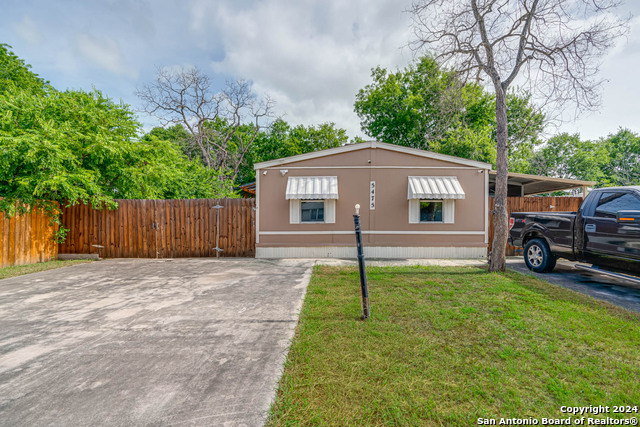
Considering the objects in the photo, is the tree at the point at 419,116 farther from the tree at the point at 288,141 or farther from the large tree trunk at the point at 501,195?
the large tree trunk at the point at 501,195

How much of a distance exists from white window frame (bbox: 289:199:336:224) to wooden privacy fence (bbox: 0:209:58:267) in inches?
299

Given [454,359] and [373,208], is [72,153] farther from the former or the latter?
[454,359]

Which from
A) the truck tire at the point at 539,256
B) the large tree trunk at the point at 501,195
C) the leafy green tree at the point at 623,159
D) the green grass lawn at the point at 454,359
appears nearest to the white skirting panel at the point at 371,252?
the truck tire at the point at 539,256

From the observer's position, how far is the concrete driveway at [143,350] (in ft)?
6.95

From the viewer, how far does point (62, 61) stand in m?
9.55

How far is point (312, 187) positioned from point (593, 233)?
6895mm

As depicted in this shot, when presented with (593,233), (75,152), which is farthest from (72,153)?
(593,233)

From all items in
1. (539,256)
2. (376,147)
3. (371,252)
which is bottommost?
(371,252)

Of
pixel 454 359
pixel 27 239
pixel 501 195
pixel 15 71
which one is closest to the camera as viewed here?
pixel 454 359

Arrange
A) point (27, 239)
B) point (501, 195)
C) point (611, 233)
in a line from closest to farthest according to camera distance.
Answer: point (611, 233)
point (501, 195)
point (27, 239)

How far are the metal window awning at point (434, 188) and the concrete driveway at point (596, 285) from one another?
2.73 m

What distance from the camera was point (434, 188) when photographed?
8977 mm

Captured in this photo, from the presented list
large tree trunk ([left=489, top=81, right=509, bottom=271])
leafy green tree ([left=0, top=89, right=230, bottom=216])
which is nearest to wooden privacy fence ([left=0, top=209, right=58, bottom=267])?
leafy green tree ([left=0, top=89, right=230, bottom=216])

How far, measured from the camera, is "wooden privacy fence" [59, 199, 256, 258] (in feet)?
30.3
